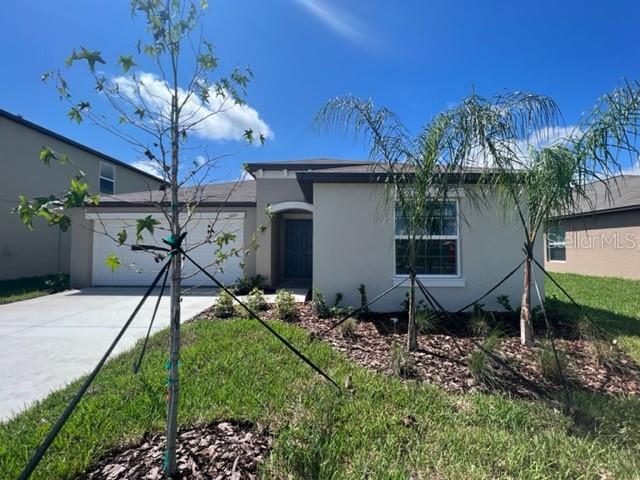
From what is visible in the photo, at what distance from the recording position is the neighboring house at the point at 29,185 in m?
13.3

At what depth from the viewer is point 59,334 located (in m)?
6.26

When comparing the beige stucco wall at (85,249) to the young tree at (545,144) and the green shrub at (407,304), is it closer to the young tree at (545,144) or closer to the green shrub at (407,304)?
the green shrub at (407,304)

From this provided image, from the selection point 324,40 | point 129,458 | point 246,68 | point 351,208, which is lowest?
point 129,458

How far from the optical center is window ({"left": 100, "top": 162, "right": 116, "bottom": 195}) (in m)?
17.9

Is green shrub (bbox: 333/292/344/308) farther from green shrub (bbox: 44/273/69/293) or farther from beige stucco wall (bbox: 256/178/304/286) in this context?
green shrub (bbox: 44/273/69/293)

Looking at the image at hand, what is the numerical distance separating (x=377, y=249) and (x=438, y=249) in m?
1.46

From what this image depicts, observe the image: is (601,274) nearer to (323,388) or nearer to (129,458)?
(323,388)

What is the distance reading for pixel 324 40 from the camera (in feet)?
27.1

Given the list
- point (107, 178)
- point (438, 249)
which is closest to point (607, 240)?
point (438, 249)

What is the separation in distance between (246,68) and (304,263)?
11.2 metres

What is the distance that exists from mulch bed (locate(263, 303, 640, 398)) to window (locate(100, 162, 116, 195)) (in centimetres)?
1713

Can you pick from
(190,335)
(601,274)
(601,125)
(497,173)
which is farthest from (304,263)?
(601,274)

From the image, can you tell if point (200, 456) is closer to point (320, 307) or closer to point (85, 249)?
point (320, 307)

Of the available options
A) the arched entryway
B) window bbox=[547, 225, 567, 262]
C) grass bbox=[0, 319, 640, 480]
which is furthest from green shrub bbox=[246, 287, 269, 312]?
window bbox=[547, 225, 567, 262]
